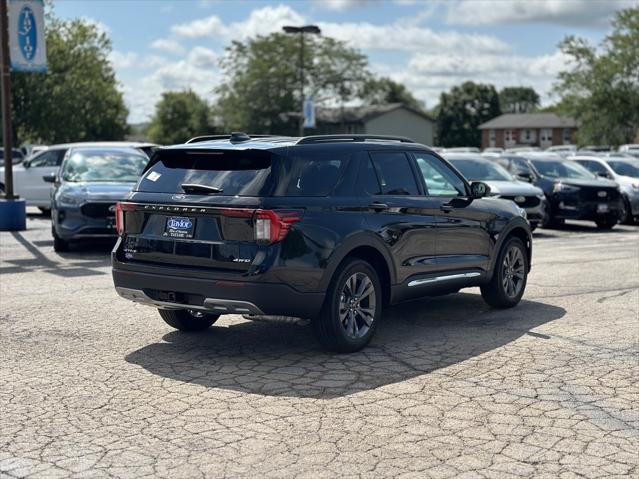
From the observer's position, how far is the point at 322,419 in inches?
218

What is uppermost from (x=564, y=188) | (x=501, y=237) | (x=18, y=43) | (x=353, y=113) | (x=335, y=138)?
(x=353, y=113)

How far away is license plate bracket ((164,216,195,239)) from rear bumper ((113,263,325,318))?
32 cm

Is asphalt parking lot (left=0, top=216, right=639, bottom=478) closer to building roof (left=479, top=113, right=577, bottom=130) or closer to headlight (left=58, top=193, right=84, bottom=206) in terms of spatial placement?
headlight (left=58, top=193, right=84, bottom=206)

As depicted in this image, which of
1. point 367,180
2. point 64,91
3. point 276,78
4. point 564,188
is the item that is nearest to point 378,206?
point 367,180

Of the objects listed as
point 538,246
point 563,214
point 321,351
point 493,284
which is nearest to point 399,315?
point 493,284

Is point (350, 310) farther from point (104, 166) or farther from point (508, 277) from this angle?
point (104, 166)

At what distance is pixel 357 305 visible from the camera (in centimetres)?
734

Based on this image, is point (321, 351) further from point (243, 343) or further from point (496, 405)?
point (496, 405)

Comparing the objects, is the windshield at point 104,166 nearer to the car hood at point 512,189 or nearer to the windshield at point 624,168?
the car hood at point 512,189

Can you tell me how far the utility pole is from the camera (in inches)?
712

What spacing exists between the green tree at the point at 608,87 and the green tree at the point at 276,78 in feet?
87.1

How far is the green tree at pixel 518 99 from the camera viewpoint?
170 m

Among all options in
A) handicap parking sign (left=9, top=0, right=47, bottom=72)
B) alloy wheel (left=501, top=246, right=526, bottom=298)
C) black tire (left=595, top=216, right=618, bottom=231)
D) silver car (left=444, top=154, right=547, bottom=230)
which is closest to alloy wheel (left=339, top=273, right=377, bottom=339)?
alloy wheel (left=501, top=246, right=526, bottom=298)

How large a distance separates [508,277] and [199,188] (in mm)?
3795
